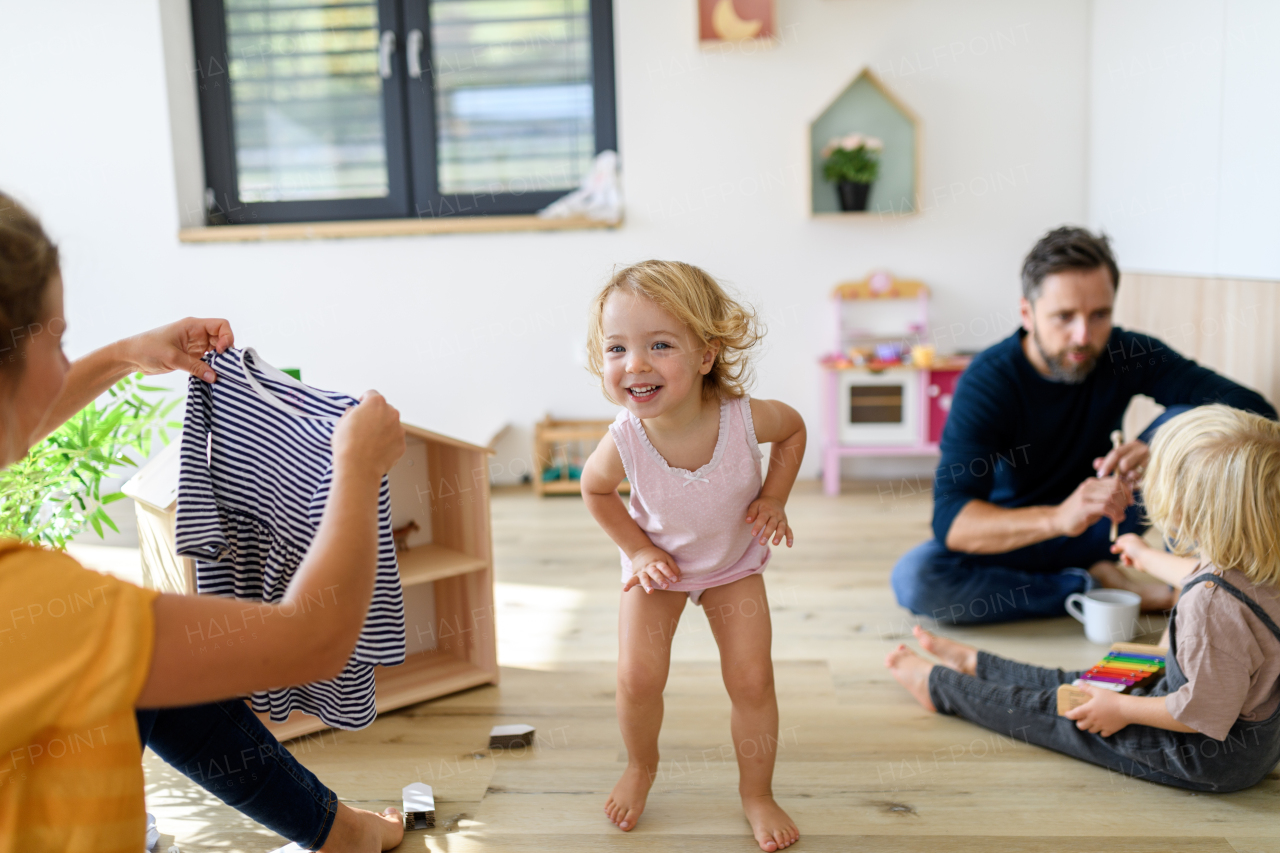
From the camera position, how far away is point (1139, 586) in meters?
2.13

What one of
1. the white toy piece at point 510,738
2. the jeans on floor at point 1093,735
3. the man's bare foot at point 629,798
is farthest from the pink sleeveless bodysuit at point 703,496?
the jeans on floor at point 1093,735

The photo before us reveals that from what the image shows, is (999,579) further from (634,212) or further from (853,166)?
(634,212)

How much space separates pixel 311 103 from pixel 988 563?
2777 millimetres

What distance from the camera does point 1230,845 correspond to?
1.30 m

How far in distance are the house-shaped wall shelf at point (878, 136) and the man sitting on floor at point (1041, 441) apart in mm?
1400

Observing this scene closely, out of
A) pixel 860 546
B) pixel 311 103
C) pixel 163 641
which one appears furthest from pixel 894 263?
pixel 163 641

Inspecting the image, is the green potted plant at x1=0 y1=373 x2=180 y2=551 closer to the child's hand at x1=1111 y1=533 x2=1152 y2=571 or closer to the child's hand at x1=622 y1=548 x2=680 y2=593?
the child's hand at x1=622 y1=548 x2=680 y2=593

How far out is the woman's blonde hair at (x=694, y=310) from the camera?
1.33m

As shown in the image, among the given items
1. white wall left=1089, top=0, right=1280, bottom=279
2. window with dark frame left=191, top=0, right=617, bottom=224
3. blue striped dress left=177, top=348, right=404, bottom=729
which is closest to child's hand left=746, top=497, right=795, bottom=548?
blue striped dress left=177, top=348, right=404, bottom=729

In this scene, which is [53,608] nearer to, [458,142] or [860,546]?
[860,546]

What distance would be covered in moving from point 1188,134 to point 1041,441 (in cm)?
97

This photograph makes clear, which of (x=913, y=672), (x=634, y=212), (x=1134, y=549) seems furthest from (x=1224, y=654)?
(x=634, y=212)

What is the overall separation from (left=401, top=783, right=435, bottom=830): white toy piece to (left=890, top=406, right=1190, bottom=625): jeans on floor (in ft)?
3.69

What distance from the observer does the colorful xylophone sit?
1511 mm
